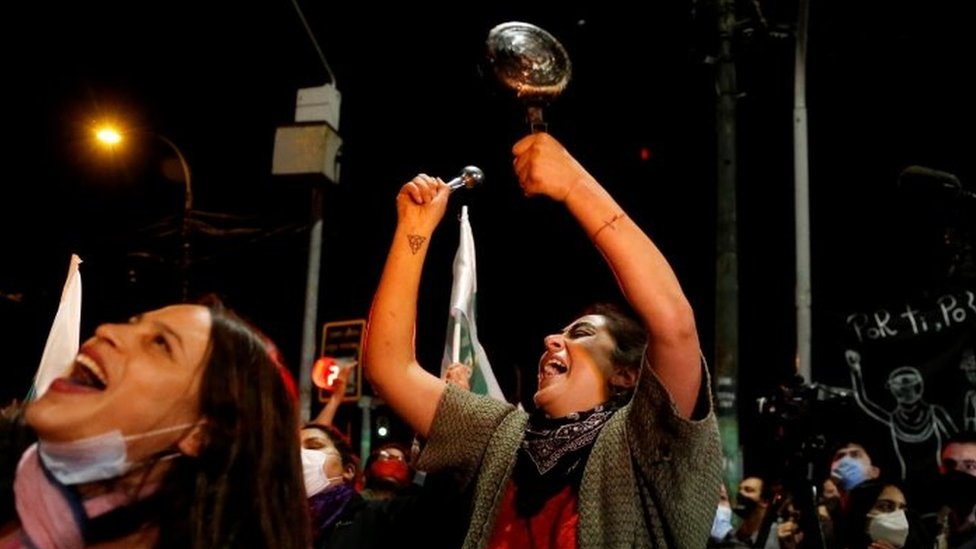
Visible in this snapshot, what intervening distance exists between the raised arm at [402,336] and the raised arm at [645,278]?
2.30 ft

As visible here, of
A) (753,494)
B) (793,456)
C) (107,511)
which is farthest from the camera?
(753,494)

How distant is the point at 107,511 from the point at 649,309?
57.8 inches

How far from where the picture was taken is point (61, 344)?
328cm

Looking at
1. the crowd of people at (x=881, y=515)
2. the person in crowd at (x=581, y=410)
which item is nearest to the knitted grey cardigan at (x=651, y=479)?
the person in crowd at (x=581, y=410)

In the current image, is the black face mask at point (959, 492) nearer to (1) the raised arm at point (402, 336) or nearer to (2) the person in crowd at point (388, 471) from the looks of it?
(2) the person in crowd at point (388, 471)

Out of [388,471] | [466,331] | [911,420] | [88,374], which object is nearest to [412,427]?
[88,374]

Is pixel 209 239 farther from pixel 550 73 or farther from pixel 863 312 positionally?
pixel 550 73

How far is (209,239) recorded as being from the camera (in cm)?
1778

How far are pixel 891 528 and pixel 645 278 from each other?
150 inches

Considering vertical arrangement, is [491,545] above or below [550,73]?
below

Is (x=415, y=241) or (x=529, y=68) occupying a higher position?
(x=529, y=68)

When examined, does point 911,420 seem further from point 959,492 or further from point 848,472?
point 959,492

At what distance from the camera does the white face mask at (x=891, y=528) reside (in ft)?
18.0

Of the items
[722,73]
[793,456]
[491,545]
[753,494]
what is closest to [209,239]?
[722,73]
